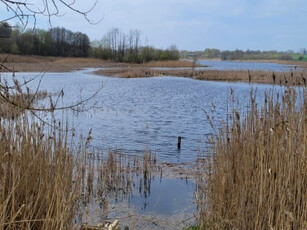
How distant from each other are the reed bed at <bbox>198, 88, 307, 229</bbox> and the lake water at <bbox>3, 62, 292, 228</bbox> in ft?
1.81

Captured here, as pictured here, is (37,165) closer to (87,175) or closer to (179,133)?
(87,175)

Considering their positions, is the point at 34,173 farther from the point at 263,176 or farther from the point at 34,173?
the point at 263,176

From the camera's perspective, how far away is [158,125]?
41.4 ft

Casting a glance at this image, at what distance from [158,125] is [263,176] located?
9.57 metres

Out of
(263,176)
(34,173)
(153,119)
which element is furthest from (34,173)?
(153,119)

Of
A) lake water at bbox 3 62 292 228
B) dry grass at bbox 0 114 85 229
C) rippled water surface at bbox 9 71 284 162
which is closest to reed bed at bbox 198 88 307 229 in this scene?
lake water at bbox 3 62 292 228

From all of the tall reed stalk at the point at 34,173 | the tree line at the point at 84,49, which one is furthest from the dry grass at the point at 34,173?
the tree line at the point at 84,49

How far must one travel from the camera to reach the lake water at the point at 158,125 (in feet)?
20.6

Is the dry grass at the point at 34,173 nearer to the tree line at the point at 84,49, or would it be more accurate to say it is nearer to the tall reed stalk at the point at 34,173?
the tall reed stalk at the point at 34,173

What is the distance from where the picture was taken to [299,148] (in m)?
3.10

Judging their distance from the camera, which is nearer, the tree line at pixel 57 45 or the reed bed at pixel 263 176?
the reed bed at pixel 263 176

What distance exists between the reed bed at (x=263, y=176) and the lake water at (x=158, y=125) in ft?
1.81

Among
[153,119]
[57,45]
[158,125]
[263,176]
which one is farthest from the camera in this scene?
[57,45]

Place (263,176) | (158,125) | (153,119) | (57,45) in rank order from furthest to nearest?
1. (57,45)
2. (153,119)
3. (158,125)
4. (263,176)
